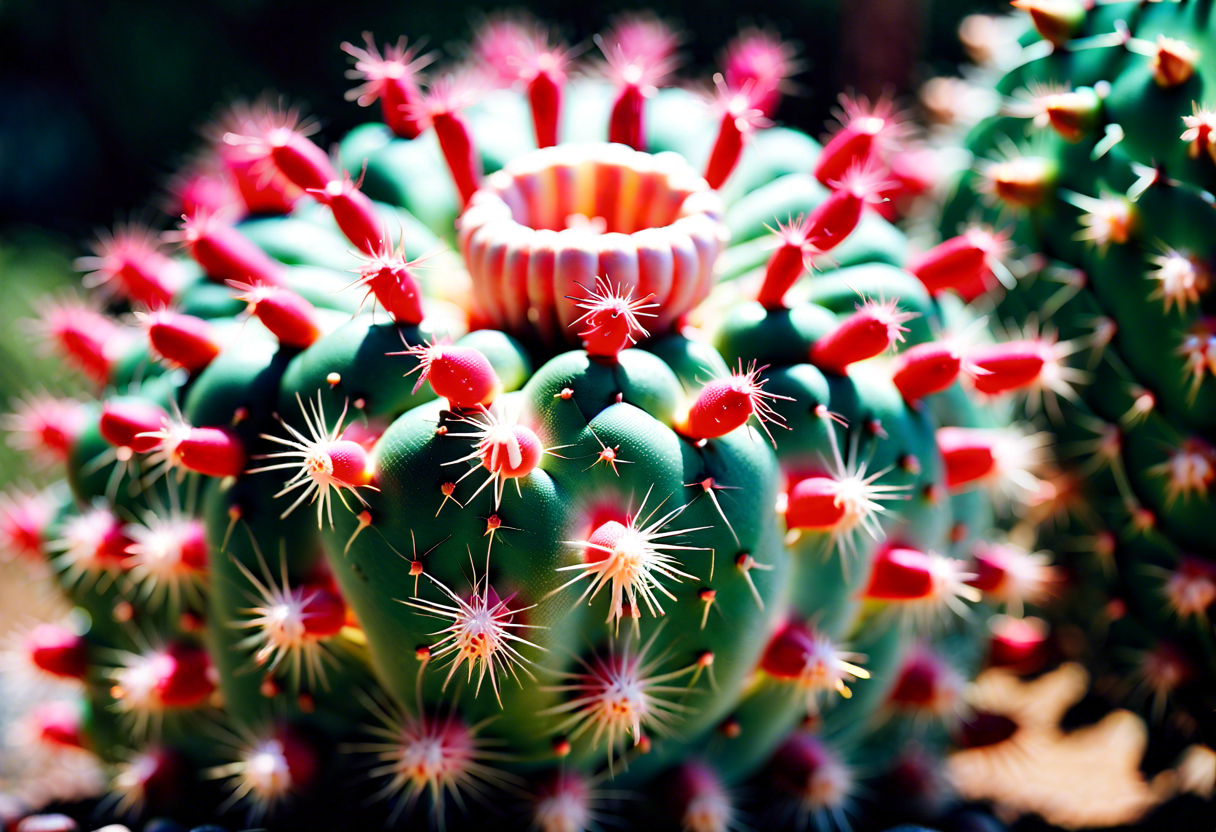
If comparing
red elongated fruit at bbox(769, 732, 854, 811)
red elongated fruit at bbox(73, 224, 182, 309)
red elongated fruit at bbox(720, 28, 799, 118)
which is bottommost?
red elongated fruit at bbox(769, 732, 854, 811)

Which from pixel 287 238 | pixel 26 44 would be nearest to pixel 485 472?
pixel 287 238

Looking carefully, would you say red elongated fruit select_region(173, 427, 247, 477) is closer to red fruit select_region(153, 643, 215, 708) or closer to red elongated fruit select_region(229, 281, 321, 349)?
red elongated fruit select_region(229, 281, 321, 349)

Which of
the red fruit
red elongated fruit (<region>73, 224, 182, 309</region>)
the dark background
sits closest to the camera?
the red fruit

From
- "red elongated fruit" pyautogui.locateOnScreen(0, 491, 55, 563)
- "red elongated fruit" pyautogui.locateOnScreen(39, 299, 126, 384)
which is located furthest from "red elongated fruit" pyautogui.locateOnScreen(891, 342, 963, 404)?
"red elongated fruit" pyautogui.locateOnScreen(0, 491, 55, 563)

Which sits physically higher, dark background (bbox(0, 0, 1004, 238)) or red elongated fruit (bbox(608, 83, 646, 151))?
red elongated fruit (bbox(608, 83, 646, 151))

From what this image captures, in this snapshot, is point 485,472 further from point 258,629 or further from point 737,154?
point 737,154

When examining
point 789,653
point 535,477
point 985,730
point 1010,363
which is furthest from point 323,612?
point 985,730

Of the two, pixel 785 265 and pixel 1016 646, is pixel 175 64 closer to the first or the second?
pixel 785 265

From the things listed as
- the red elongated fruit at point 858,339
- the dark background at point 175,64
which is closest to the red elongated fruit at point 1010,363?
the red elongated fruit at point 858,339
